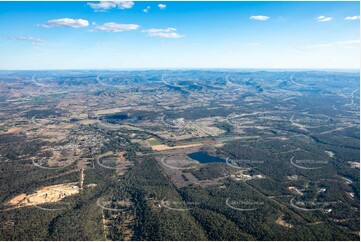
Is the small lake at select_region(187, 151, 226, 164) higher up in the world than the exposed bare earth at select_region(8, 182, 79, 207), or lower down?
lower down

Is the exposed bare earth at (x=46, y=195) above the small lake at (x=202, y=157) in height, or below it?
above

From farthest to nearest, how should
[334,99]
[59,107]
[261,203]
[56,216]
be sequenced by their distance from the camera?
[334,99] → [59,107] → [261,203] → [56,216]

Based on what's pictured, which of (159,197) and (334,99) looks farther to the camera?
(334,99)

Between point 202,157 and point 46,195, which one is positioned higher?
point 46,195

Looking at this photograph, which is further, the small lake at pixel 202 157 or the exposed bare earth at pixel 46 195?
the small lake at pixel 202 157

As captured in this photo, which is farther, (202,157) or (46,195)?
(202,157)

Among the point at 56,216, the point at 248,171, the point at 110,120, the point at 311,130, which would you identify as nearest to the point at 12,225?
the point at 56,216

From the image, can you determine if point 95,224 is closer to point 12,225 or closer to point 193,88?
point 12,225

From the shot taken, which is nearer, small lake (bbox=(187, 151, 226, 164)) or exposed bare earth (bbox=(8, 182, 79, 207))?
exposed bare earth (bbox=(8, 182, 79, 207))
